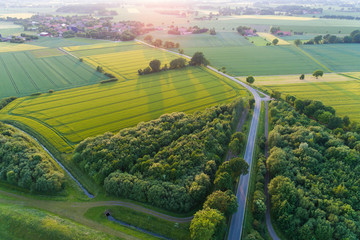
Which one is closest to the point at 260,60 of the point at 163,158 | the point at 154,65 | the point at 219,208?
the point at 154,65

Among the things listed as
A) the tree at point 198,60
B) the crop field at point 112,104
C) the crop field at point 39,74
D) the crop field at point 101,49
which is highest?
the crop field at point 101,49

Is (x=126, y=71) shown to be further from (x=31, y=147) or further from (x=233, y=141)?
(x=233, y=141)

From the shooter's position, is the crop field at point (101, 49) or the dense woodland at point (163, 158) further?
the crop field at point (101, 49)

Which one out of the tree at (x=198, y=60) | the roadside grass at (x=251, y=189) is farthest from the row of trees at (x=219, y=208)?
the tree at (x=198, y=60)

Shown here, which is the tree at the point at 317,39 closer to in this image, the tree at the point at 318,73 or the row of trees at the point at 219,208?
the tree at the point at 318,73

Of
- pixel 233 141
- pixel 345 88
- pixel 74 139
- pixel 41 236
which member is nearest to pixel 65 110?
pixel 74 139
